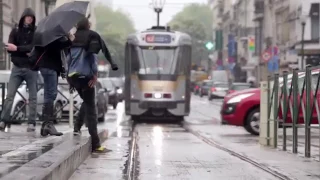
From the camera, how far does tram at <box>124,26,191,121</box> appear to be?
77.9 ft

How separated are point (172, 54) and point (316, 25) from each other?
94.4 ft

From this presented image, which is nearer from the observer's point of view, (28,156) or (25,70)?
(28,156)

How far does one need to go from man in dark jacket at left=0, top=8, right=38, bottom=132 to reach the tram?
39.1ft

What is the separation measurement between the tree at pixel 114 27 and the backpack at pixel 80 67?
92104 millimetres

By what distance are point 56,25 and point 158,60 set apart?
1429 centimetres

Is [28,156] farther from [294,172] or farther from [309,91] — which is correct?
[309,91]

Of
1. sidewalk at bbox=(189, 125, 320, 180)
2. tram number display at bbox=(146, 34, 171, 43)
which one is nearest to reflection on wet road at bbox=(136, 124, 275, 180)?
sidewalk at bbox=(189, 125, 320, 180)

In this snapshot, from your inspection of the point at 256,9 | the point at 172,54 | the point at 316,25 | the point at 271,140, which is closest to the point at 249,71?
the point at 256,9

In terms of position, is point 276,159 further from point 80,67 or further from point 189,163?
point 80,67

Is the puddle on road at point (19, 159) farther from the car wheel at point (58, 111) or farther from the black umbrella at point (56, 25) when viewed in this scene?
the car wheel at point (58, 111)

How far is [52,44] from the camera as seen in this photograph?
9.98 metres

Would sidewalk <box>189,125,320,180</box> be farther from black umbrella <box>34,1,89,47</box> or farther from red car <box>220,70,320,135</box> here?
black umbrella <box>34,1,89,47</box>

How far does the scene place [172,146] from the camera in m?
Result: 13.1

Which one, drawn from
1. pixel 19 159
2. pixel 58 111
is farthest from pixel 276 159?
pixel 58 111
